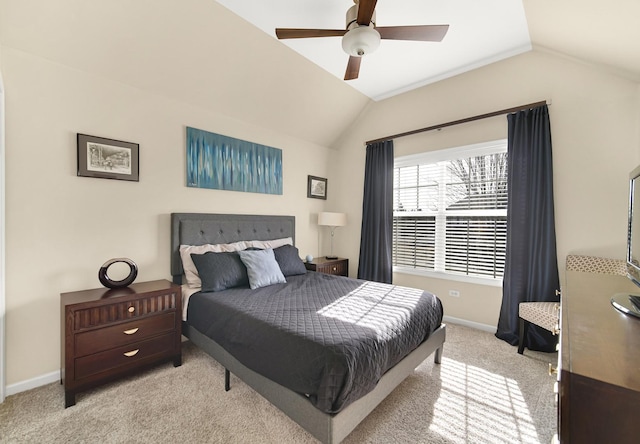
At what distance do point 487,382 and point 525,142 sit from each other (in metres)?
2.45

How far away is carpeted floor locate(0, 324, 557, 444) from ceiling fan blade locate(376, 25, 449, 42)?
267 cm

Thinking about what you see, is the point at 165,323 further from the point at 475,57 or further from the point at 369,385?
the point at 475,57

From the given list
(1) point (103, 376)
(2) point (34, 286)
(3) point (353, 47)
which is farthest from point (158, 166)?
(3) point (353, 47)

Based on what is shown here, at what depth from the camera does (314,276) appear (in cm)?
335

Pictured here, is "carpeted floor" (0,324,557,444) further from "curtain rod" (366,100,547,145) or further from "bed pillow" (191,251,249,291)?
"curtain rod" (366,100,547,145)

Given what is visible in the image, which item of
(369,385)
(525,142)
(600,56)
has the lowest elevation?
(369,385)

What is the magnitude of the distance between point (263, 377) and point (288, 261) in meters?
1.68

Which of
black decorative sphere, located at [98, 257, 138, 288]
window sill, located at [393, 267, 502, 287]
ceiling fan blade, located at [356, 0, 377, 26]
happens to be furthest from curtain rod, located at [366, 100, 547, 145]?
black decorative sphere, located at [98, 257, 138, 288]

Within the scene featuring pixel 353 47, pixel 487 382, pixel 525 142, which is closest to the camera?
pixel 353 47

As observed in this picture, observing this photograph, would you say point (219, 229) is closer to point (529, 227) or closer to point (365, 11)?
point (365, 11)

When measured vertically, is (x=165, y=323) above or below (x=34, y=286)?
below

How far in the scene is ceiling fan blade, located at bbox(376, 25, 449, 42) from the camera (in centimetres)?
195

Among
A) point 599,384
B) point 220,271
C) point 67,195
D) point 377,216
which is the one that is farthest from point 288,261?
point 599,384

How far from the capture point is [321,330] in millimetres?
1768
